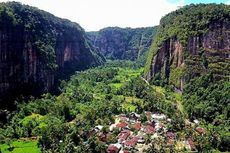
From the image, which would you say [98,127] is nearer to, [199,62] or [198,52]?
[199,62]

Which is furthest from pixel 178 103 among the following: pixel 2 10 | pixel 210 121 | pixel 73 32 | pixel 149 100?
pixel 73 32

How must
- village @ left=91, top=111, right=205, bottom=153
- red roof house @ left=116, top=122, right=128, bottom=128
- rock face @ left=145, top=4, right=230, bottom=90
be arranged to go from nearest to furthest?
village @ left=91, top=111, right=205, bottom=153
red roof house @ left=116, top=122, right=128, bottom=128
rock face @ left=145, top=4, right=230, bottom=90

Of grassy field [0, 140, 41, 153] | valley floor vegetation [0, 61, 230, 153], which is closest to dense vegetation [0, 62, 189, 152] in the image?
valley floor vegetation [0, 61, 230, 153]

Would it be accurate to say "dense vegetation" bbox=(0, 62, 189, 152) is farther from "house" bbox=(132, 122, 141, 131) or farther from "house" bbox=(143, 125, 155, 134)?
"house" bbox=(132, 122, 141, 131)

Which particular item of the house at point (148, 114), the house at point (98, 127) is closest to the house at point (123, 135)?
the house at point (98, 127)

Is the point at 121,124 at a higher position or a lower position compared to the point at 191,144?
higher

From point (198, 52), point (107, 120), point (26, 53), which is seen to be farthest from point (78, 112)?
point (198, 52)

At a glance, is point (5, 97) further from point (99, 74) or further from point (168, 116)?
point (99, 74)
